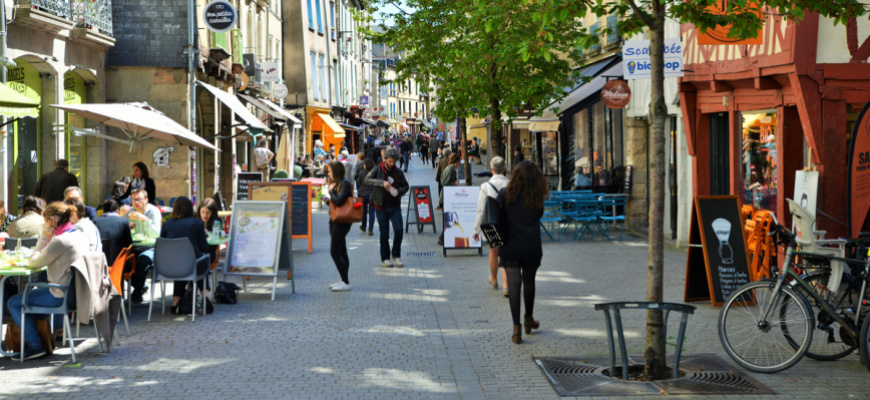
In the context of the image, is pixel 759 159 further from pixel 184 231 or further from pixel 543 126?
pixel 543 126

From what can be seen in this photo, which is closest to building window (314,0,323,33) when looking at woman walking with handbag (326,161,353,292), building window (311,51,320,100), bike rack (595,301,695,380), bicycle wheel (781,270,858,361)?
building window (311,51,320,100)

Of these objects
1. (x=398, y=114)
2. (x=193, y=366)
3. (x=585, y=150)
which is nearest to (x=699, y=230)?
(x=193, y=366)

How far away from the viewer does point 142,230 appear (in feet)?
34.6

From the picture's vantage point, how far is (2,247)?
9211 millimetres

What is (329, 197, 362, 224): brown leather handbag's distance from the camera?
11484 mm

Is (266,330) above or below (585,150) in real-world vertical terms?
below

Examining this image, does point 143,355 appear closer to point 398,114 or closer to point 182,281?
point 182,281

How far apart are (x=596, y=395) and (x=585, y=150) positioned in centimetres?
1806

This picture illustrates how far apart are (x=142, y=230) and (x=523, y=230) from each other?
4.69 meters

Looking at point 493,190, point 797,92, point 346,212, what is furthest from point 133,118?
point 797,92

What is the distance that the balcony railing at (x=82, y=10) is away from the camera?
14453 millimetres

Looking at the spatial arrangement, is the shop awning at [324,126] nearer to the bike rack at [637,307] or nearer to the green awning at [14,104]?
the green awning at [14,104]

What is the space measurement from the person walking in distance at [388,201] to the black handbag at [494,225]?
207 inches

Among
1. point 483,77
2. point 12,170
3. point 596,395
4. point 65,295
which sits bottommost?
point 596,395
